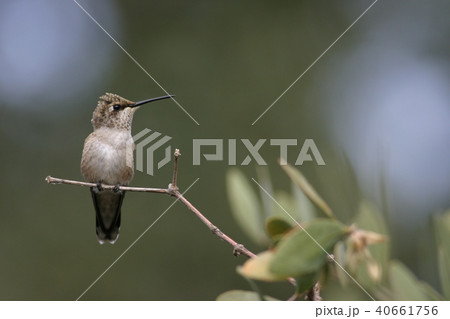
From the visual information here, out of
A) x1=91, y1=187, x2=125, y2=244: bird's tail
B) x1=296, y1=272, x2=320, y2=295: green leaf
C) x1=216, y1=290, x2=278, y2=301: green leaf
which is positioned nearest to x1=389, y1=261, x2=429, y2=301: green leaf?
x1=296, y1=272, x2=320, y2=295: green leaf

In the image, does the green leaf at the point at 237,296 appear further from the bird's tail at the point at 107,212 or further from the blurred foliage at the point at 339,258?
the bird's tail at the point at 107,212

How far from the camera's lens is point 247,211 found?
1160mm

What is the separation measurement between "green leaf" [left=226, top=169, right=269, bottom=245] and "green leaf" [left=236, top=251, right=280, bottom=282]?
0.31m

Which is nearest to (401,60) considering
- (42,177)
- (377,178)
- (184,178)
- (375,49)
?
(375,49)

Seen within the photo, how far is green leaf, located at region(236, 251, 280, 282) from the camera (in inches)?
28.5

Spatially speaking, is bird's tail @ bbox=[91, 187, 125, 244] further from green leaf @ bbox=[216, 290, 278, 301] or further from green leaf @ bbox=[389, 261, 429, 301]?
green leaf @ bbox=[389, 261, 429, 301]

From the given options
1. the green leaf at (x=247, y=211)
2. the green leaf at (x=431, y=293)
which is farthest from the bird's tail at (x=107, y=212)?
the green leaf at (x=431, y=293)

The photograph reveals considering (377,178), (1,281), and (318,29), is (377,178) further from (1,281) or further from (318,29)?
(318,29)

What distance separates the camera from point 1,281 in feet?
22.7

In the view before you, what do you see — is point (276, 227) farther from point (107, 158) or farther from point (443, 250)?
point (107, 158)

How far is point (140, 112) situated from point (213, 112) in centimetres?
88

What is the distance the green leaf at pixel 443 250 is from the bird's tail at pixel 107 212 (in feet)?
10.8

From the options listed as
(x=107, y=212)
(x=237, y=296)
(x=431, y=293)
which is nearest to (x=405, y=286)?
(x=431, y=293)

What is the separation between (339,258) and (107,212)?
316cm
